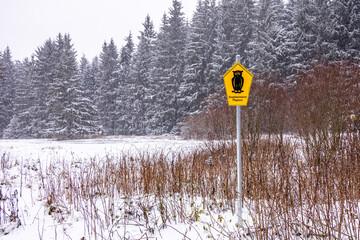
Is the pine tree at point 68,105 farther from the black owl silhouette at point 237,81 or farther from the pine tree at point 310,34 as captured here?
the black owl silhouette at point 237,81

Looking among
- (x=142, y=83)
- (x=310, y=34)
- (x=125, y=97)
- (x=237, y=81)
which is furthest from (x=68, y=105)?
(x=310, y=34)

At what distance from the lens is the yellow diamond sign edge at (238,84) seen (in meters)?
2.62

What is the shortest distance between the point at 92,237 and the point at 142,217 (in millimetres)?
783

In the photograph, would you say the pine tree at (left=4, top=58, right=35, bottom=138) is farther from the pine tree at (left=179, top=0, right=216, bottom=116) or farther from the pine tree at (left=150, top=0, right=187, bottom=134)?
the pine tree at (left=179, top=0, right=216, bottom=116)

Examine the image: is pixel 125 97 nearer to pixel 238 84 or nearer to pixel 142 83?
pixel 142 83

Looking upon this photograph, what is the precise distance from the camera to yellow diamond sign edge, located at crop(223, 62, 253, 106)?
2615 millimetres

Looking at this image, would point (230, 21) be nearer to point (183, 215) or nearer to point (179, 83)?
point (179, 83)

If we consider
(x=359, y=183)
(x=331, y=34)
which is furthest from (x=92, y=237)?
(x=331, y=34)

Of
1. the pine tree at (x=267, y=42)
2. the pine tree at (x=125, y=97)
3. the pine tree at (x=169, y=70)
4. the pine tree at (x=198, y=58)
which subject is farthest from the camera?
the pine tree at (x=125, y=97)

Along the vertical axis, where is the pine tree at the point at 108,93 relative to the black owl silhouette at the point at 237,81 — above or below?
above

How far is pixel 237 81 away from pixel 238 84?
0.04m

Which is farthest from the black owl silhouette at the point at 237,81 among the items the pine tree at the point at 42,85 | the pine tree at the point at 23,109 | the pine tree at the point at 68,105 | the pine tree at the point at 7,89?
the pine tree at the point at 7,89

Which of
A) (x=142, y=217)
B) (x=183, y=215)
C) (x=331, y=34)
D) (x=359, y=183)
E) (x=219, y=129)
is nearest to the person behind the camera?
(x=359, y=183)

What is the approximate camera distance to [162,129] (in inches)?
993
